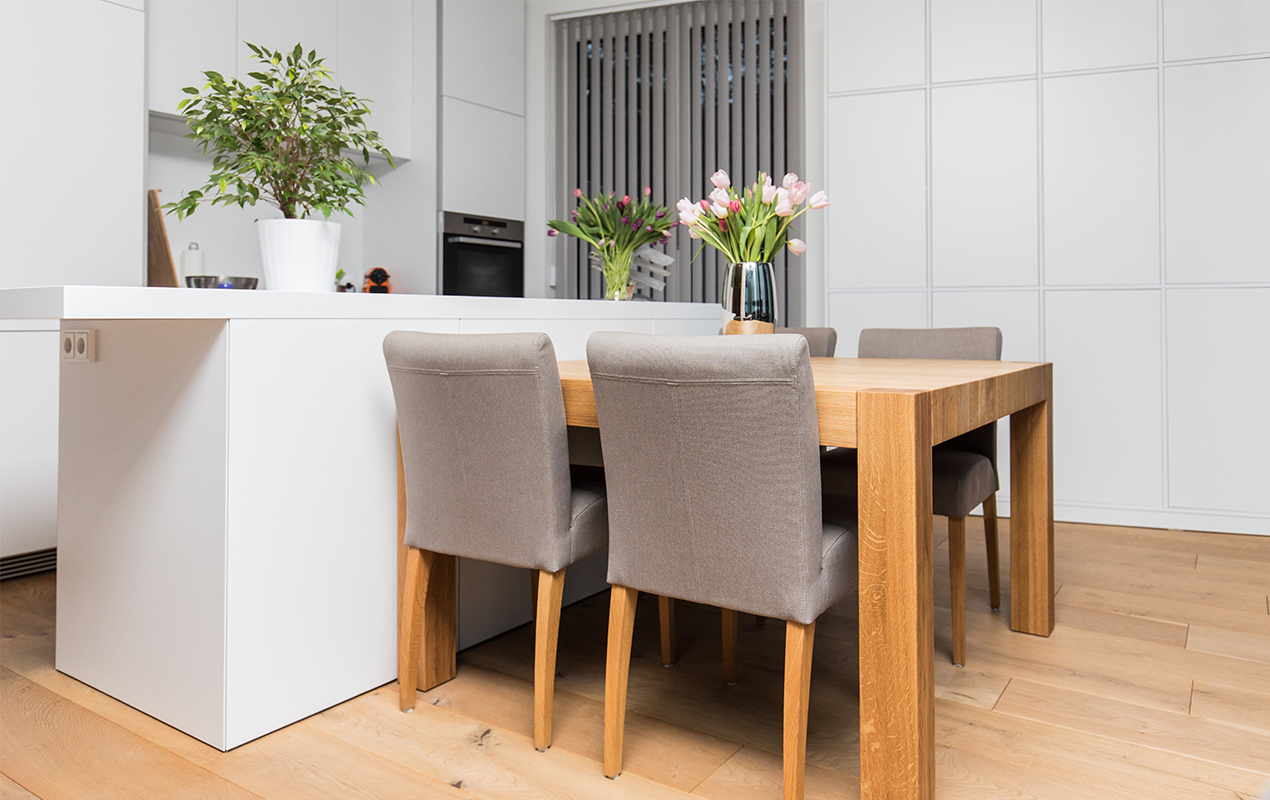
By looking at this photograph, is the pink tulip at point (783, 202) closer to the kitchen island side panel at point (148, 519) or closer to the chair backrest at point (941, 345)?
the chair backrest at point (941, 345)

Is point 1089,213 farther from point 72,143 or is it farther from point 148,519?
point 72,143

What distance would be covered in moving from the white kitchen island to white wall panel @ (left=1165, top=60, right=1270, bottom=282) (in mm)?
2968

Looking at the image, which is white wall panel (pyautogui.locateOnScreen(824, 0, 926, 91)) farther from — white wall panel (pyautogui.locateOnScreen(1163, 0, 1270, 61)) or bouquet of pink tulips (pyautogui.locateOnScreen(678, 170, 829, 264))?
bouquet of pink tulips (pyautogui.locateOnScreen(678, 170, 829, 264))

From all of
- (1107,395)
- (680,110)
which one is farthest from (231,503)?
(680,110)

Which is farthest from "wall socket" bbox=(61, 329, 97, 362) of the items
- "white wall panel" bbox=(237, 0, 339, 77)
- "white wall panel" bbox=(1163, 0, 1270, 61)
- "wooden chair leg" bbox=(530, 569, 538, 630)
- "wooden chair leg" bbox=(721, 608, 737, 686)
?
"white wall panel" bbox=(1163, 0, 1270, 61)

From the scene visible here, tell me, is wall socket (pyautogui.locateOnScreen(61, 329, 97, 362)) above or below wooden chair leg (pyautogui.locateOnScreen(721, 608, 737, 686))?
above

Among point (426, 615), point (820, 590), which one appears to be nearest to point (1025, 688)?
point (820, 590)

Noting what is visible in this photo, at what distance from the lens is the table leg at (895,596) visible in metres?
1.42

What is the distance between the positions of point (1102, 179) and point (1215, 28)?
66cm

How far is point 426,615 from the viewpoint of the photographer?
2.02 meters

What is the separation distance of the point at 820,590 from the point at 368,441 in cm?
107

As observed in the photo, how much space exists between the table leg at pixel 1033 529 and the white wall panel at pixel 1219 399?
156cm

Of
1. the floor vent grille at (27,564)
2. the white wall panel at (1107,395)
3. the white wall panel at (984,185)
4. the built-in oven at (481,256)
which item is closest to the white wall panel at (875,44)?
the white wall panel at (984,185)

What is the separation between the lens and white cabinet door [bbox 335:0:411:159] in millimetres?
4367
